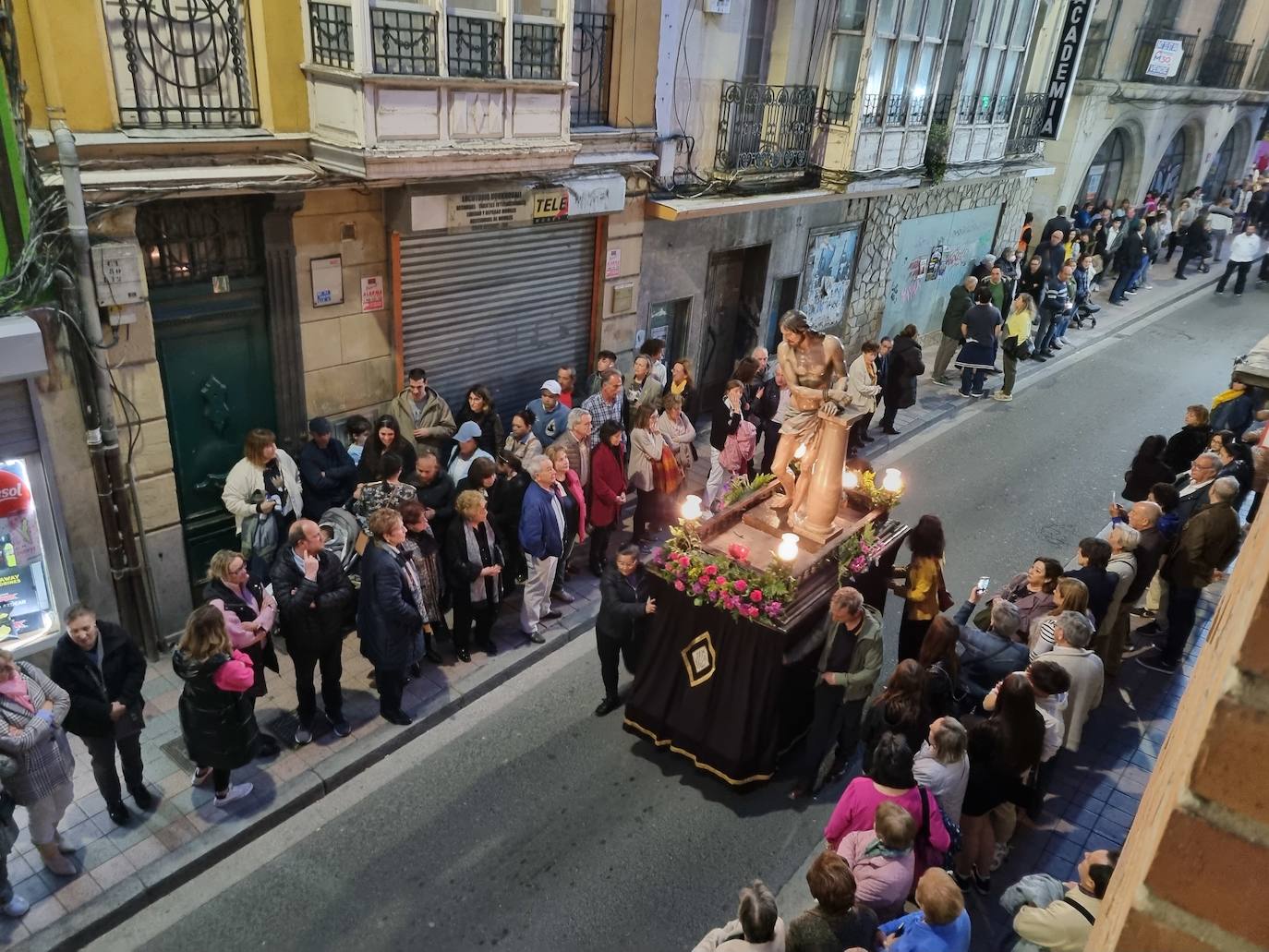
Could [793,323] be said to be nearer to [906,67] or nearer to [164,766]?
[164,766]

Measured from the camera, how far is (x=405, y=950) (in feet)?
20.5

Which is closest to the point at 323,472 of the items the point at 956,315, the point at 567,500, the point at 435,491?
the point at 435,491

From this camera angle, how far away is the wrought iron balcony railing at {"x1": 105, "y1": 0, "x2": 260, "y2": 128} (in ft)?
25.0

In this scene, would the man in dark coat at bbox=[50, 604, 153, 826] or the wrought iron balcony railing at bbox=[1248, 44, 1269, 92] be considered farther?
the wrought iron balcony railing at bbox=[1248, 44, 1269, 92]

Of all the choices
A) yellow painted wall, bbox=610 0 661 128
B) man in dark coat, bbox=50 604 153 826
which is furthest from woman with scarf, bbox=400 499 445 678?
yellow painted wall, bbox=610 0 661 128

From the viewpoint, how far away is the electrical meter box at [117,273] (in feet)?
24.5

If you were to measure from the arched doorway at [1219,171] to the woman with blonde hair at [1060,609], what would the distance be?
105ft

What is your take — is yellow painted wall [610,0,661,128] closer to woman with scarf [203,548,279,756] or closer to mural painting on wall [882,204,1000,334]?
mural painting on wall [882,204,1000,334]

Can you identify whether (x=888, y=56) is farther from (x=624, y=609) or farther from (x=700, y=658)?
(x=700, y=658)

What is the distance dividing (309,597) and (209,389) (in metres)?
2.85

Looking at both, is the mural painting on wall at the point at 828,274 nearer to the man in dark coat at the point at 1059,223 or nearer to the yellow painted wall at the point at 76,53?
the man in dark coat at the point at 1059,223

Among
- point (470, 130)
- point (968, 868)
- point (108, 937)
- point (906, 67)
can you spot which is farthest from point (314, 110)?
point (906, 67)

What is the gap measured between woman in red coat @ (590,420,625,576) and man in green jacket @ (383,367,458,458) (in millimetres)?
1626

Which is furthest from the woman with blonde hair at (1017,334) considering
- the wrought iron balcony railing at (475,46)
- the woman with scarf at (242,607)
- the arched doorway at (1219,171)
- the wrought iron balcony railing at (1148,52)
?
the arched doorway at (1219,171)
